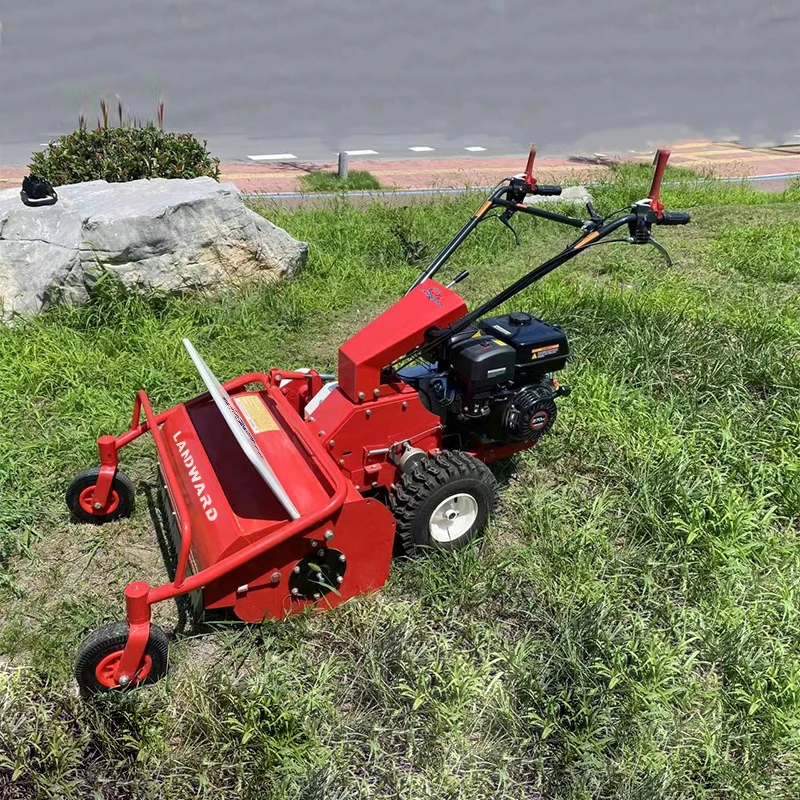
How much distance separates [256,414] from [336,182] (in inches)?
313

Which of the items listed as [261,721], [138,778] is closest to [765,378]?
[261,721]

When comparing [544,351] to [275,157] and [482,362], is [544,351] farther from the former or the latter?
[275,157]

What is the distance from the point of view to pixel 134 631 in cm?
238

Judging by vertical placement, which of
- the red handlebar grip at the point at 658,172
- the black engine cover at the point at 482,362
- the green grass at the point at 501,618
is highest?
the red handlebar grip at the point at 658,172

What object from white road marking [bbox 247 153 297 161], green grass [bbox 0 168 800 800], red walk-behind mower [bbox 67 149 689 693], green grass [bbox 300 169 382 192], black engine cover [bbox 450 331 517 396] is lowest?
green grass [bbox 0 168 800 800]

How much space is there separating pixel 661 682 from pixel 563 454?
1.50 m

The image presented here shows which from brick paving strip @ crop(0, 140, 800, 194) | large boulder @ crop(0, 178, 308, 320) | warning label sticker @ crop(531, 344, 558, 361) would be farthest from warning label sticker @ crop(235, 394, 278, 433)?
brick paving strip @ crop(0, 140, 800, 194)

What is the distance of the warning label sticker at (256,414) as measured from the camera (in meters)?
3.13

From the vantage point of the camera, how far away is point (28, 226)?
5.25 metres

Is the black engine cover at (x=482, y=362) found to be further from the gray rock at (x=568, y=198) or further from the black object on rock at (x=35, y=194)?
the gray rock at (x=568, y=198)

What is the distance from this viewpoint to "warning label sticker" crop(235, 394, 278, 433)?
10.3 feet

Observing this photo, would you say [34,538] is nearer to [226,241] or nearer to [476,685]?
[476,685]

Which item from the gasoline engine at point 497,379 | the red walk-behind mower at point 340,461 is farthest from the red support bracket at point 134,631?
the gasoline engine at point 497,379

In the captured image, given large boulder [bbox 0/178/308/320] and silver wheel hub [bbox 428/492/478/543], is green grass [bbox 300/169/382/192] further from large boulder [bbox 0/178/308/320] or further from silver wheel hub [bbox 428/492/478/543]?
silver wheel hub [bbox 428/492/478/543]
